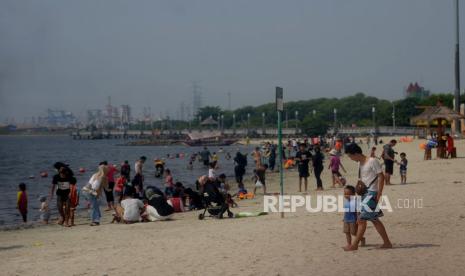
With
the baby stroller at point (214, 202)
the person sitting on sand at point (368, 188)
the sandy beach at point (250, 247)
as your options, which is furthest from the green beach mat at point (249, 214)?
the person sitting on sand at point (368, 188)

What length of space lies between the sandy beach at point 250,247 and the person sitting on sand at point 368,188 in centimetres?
32

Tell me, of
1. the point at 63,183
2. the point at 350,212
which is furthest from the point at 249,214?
the point at 350,212

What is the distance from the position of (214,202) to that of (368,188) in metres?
5.64

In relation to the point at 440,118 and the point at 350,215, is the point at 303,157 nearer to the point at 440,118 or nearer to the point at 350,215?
the point at 350,215

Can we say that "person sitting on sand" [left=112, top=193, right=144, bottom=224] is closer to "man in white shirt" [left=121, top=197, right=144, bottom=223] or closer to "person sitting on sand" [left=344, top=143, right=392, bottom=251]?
"man in white shirt" [left=121, top=197, right=144, bottom=223]

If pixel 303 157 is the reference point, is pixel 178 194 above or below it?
below

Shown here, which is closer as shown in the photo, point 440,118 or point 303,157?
point 303,157

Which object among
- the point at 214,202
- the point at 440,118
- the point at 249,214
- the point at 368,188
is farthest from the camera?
the point at 440,118

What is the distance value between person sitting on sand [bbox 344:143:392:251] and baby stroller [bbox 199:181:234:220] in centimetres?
524

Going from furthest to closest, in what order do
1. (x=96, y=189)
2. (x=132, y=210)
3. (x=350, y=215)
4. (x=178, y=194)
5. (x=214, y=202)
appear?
(x=178, y=194)
(x=96, y=189)
(x=132, y=210)
(x=214, y=202)
(x=350, y=215)

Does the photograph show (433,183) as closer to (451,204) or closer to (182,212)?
(451,204)

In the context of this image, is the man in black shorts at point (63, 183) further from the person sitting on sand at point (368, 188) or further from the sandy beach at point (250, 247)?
the person sitting on sand at point (368, 188)

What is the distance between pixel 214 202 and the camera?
14094 millimetres

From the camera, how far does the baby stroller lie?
552 inches
